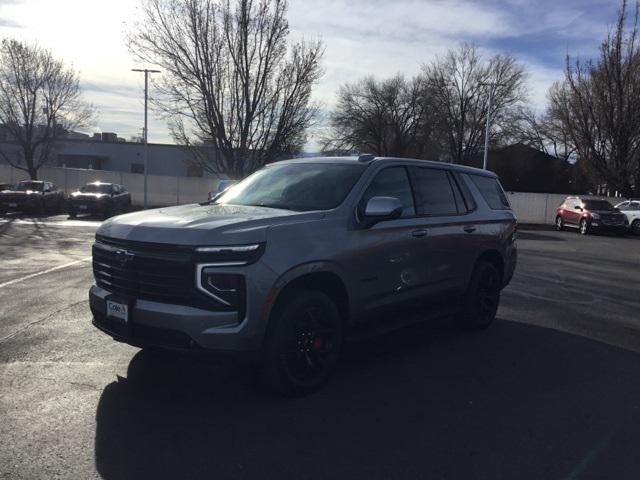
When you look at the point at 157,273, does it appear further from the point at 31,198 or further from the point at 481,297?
the point at 31,198

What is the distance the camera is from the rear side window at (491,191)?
23.1 feet

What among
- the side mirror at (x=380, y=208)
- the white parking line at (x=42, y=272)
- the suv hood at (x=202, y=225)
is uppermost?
the side mirror at (x=380, y=208)

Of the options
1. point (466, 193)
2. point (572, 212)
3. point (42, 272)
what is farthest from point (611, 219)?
point (42, 272)

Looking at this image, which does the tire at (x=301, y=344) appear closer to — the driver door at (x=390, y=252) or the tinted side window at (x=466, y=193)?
the driver door at (x=390, y=252)

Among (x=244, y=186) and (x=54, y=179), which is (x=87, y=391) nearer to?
(x=244, y=186)

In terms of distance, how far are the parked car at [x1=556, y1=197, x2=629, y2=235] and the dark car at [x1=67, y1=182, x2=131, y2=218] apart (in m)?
Result: 21.2

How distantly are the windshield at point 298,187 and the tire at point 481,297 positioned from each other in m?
2.13

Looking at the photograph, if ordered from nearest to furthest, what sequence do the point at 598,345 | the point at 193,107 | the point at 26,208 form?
the point at 598,345
the point at 26,208
the point at 193,107

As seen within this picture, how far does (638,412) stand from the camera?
14.8 ft

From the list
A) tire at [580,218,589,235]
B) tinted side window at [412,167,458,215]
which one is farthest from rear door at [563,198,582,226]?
tinted side window at [412,167,458,215]

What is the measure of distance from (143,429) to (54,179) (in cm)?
3872

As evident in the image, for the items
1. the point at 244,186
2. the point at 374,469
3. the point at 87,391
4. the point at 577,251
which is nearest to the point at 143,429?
the point at 87,391

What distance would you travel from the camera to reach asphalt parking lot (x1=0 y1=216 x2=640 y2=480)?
3547mm

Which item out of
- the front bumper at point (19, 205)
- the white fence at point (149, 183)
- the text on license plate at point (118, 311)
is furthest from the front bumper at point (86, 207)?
the text on license plate at point (118, 311)
